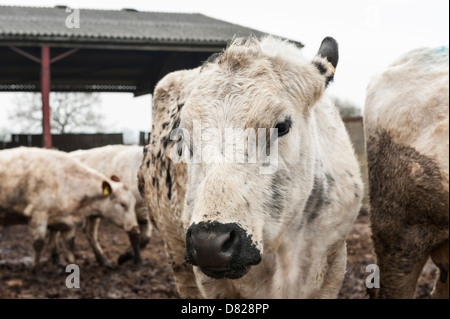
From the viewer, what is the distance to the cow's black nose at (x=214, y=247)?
2273 mm

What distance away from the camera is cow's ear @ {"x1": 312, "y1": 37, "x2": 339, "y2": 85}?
9.64 feet

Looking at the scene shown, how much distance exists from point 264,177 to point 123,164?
7.65 m

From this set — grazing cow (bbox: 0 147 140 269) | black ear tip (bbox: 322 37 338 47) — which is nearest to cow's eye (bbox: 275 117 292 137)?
black ear tip (bbox: 322 37 338 47)

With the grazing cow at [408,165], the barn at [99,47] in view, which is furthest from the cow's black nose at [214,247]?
the barn at [99,47]

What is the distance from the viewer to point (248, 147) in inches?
100

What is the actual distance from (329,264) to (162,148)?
1472 mm

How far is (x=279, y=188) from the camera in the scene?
274 cm

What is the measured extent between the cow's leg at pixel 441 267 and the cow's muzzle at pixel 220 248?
174 centimetres

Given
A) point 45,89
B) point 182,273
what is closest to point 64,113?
point 45,89

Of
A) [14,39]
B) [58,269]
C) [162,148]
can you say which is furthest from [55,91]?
[162,148]

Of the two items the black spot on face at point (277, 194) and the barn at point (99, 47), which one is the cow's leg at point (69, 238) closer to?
the barn at point (99, 47)

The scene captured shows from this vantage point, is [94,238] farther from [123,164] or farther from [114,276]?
[123,164]

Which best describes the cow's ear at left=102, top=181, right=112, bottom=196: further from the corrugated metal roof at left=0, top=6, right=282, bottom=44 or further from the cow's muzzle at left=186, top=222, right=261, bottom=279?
the cow's muzzle at left=186, top=222, right=261, bottom=279
